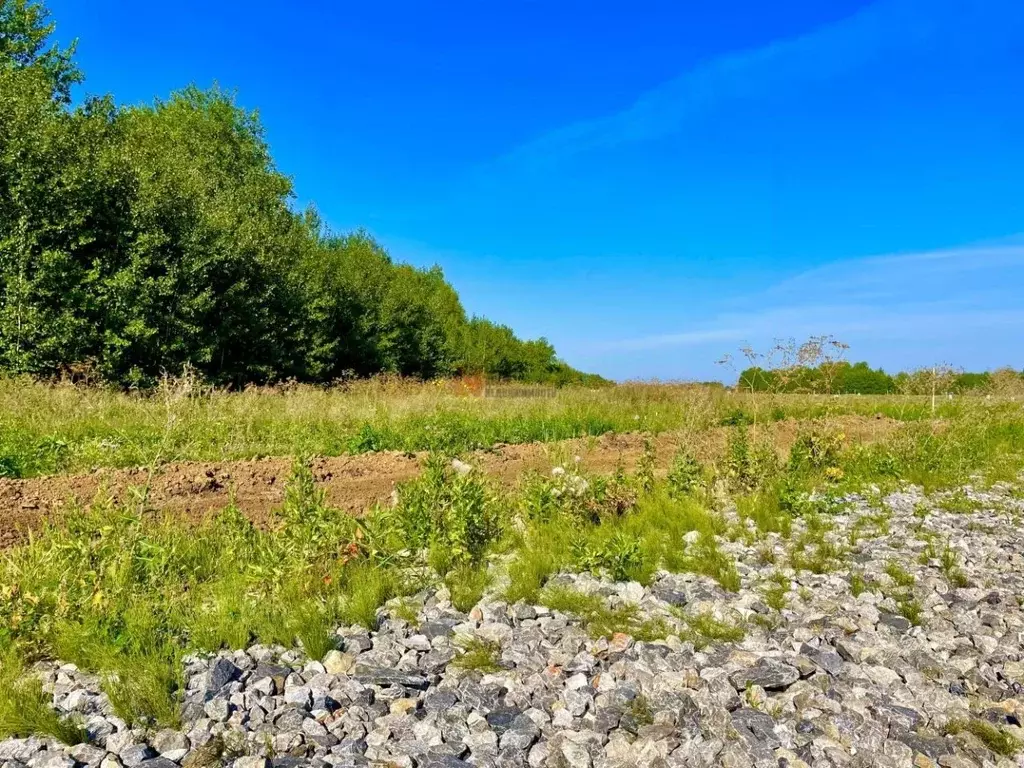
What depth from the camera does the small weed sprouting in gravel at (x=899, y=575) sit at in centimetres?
425

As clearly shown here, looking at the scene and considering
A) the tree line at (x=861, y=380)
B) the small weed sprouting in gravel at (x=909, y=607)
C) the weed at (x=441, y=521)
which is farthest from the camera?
the tree line at (x=861, y=380)

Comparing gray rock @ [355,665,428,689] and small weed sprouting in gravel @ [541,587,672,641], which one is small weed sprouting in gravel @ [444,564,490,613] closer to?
small weed sprouting in gravel @ [541,587,672,641]

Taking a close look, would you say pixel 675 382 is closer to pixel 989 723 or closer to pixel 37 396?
pixel 37 396

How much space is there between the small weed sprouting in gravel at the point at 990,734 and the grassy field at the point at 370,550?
3.55ft

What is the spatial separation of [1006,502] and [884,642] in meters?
4.62

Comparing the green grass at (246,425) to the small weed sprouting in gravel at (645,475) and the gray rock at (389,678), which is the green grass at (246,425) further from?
the gray rock at (389,678)

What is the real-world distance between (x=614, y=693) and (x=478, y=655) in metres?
0.69

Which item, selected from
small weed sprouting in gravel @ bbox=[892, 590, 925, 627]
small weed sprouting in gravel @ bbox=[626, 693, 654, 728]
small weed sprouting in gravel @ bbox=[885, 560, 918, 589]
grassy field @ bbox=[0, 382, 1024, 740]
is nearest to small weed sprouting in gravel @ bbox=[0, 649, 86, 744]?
grassy field @ bbox=[0, 382, 1024, 740]

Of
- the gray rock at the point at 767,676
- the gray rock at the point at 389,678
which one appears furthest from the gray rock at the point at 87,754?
the gray rock at the point at 767,676

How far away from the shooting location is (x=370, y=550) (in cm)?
437

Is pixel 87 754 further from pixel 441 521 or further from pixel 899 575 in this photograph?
pixel 899 575

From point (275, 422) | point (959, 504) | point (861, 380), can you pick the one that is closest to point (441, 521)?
point (959, 504)

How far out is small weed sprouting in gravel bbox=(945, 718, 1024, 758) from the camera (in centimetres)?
257

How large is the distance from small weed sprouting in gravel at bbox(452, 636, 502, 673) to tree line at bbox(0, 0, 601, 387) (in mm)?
14066
